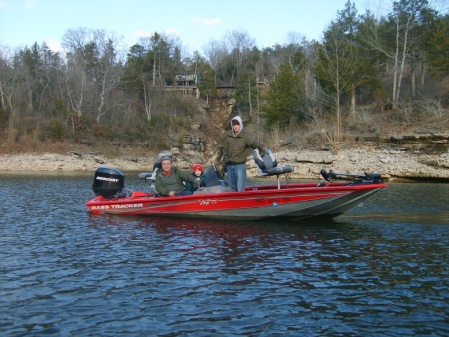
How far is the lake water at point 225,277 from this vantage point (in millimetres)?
5730

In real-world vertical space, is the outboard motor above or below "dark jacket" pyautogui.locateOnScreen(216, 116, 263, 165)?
below

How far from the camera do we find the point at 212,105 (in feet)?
256

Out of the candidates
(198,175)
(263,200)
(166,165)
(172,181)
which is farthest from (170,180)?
(263,200)

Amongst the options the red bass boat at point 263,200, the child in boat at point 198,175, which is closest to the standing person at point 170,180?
the child in boat at point 198,175

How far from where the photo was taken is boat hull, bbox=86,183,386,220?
39.4 feet

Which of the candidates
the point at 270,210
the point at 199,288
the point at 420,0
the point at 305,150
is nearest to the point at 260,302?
the point at 199,288

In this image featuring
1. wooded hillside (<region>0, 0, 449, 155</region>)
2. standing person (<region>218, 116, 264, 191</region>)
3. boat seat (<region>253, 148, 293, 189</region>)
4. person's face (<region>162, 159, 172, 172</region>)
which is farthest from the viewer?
wooded hillside (<region>0, 0, 449, 155</region>)

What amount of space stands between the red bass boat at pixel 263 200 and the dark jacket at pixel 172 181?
0.32m

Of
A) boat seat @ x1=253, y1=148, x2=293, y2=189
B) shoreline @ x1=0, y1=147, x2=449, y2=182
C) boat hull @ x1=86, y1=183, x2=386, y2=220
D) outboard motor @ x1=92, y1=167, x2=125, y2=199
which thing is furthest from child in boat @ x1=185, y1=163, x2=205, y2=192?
shoreline @ x1=0, y1=147, x2=449, y2=182

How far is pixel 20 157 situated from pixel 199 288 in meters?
46.6

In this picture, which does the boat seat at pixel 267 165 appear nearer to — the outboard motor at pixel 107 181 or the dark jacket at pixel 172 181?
the dark jacket at pixel 172 181

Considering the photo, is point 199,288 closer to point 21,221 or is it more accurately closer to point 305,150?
point 21,221

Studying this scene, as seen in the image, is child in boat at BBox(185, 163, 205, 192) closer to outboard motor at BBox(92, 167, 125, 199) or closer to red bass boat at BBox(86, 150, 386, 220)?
red bass boat at BBox(86, 150, 386, 220)

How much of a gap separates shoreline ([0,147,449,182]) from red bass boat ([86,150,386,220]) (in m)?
18.5
